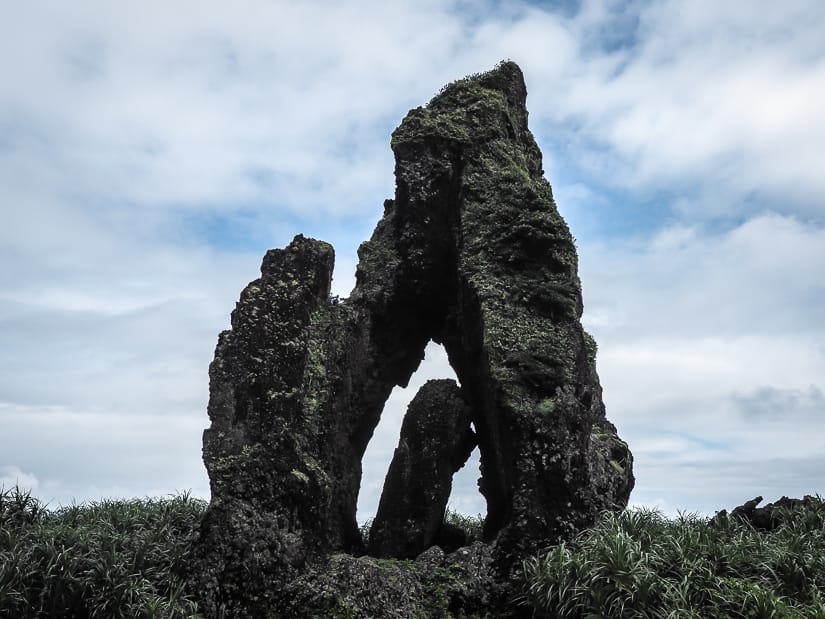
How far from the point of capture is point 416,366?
58.9 feet

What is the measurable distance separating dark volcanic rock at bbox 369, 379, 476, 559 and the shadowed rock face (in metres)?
0.04

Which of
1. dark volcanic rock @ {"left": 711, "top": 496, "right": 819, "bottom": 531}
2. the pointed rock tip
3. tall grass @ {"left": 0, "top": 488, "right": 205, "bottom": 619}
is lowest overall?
tall grass @ {"left": 0, "top": 488, "right": 205, "bottom": 619}

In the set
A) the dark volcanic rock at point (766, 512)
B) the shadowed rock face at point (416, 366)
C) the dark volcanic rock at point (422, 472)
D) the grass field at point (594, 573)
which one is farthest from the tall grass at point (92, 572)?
the dark volcanic rock at point (766, 512)

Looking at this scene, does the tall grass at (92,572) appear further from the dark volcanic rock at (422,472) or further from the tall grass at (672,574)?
the tall grass at (672,574)

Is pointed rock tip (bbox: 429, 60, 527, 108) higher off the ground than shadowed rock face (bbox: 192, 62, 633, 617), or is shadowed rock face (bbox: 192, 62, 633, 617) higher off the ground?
pointed rock tip (bbox: 429, 60, 527, 108)

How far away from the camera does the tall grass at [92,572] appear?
38.5ft

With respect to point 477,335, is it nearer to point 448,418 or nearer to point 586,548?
point 448,418

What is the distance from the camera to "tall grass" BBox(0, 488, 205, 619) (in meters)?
11.7

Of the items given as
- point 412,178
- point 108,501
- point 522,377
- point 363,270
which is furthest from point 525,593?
point 108,501

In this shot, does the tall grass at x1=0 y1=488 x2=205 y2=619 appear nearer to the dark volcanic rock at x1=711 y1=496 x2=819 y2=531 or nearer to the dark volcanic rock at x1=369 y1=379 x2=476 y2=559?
the dark volcanic rock at x1=369 y1=379 x2=476 y2=559

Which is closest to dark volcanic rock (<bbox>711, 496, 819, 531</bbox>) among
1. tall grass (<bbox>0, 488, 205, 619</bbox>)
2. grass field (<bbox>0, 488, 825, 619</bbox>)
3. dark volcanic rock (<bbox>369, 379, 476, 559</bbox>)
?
grass field (<bbox>0, 488, 825, 619</bbox>)

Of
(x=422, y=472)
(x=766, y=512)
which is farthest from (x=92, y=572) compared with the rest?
(x=766, y=512)

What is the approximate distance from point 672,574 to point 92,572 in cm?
866

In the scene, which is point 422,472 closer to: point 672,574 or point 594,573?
point 594,573
